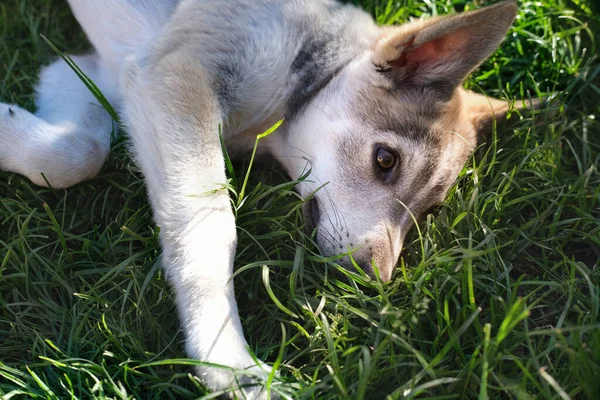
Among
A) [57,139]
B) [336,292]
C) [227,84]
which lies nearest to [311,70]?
[227,84]

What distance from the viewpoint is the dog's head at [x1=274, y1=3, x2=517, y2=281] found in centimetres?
303

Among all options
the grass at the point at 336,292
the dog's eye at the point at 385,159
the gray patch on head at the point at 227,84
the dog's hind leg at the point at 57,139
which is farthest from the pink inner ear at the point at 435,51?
the dog's hind leg at the point at 57,139

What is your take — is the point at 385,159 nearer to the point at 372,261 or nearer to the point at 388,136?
the point at 388,136

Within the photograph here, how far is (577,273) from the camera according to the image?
10.8 feet

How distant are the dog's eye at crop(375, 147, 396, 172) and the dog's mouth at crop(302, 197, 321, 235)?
374 millimetres

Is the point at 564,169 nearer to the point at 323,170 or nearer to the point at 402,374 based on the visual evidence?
the point at 323,170

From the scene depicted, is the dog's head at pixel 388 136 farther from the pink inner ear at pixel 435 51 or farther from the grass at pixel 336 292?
the grass at pixel 336 292

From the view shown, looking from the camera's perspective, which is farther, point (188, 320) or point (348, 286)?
point (348, 286)

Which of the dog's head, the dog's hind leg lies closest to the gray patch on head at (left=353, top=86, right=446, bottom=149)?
the dog's head

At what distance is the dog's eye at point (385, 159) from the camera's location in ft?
10.4

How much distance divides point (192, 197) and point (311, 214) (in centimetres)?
67

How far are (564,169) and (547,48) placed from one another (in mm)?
923

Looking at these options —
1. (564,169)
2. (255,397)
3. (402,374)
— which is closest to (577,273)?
(564,169)

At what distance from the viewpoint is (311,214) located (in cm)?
320
